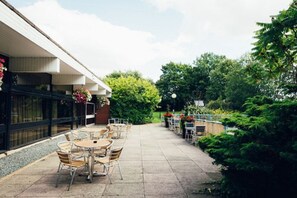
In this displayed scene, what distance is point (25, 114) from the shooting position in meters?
8.93

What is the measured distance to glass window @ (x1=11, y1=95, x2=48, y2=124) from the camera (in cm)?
821

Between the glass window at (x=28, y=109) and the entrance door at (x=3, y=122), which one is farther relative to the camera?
the glass window at (x=28, y=109)

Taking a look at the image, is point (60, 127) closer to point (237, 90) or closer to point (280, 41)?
point (280, 41)

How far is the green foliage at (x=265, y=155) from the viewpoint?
11.5 feet

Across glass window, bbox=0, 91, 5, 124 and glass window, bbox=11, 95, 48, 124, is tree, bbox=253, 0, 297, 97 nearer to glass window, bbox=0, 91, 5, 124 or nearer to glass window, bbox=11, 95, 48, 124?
glass window, bbox=0, 91, 5, 124

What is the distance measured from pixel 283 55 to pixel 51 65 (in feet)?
21.2

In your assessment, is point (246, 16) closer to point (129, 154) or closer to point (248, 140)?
point (248, 140)

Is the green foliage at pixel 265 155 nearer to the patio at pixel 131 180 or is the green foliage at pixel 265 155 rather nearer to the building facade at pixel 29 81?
the patio at pixel 131 180

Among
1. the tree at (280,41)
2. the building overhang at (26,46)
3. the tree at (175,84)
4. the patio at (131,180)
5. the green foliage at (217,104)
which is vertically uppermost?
the tree at (175,84)

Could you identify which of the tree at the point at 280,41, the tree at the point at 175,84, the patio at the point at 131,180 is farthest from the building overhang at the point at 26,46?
the tree at the point at 175,84

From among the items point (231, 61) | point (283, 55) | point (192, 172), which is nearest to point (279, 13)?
point (283, 55)

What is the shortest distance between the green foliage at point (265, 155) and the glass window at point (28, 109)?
6976 mm

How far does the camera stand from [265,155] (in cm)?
365

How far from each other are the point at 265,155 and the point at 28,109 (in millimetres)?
8231
